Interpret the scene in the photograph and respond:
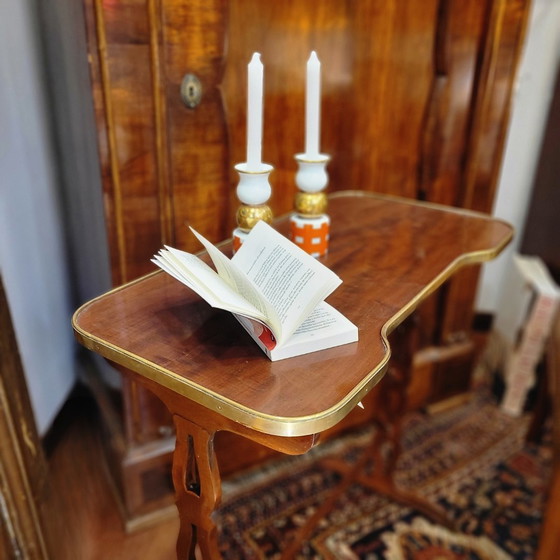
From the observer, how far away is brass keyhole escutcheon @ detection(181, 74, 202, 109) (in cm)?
128

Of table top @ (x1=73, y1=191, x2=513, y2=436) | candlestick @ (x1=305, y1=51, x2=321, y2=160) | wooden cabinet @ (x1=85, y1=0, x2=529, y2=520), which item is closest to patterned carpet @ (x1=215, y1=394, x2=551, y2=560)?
wooden cabinet @ (x1=85, y1=0, x2=529, y2=520)

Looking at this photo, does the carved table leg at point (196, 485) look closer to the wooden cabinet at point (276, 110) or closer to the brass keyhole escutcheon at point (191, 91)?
the wooden cabinet at point (276, 110)

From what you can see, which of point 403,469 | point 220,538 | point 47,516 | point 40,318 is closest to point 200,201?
point 40,318

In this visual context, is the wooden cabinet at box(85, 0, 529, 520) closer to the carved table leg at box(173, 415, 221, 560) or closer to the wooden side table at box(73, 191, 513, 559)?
the wooden side table at box(73, 191, 513, 559)

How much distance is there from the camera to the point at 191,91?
1.30 m

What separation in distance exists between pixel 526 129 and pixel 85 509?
6.81 feet

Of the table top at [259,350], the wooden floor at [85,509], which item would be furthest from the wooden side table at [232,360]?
the wooden floor at [85,509]

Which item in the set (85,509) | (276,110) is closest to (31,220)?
(276,110)

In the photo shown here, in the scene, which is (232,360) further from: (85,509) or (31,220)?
(85,509)

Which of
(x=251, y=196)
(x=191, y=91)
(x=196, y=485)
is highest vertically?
(x=191, y=91)

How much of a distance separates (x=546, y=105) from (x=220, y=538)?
1944 mm

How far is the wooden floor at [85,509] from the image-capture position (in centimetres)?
152

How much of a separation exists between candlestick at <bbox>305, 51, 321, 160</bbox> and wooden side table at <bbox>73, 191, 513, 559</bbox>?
208mm

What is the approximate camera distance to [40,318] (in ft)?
5.41
